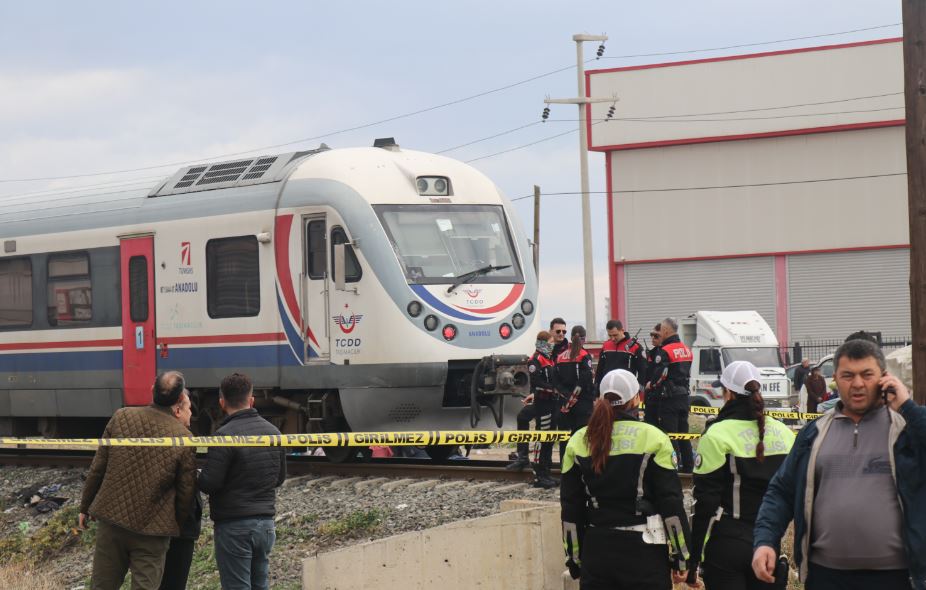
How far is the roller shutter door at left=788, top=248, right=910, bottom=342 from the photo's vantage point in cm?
4228

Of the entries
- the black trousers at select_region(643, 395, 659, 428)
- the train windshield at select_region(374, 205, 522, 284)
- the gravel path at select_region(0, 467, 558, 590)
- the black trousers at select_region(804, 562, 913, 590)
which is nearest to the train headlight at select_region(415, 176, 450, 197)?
the train windshield at select_region(374, 205, 522, 284)

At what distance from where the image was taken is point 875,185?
139 feet

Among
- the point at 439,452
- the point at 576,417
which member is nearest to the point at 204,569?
the point at 576,417

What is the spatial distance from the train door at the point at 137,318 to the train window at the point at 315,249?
223cm

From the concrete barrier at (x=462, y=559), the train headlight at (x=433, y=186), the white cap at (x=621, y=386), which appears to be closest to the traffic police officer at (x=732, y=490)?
the white cap at (x=621, y=386)

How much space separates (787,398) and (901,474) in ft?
82.2

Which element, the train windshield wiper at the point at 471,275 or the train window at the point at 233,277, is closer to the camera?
the train windshield wiper at the point at 471,275

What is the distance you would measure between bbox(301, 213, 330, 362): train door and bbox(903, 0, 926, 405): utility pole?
6.93 metres

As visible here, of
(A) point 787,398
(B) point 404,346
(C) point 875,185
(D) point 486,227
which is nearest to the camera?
(B) point 404,346

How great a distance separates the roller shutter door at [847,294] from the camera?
42281mm

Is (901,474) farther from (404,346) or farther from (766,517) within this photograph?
(404,346)

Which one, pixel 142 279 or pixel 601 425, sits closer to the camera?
pixel 601 425

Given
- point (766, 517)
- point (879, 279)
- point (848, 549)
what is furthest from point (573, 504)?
point (879, 279)

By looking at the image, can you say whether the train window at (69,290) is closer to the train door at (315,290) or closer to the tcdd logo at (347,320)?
the train door at (315,290)
